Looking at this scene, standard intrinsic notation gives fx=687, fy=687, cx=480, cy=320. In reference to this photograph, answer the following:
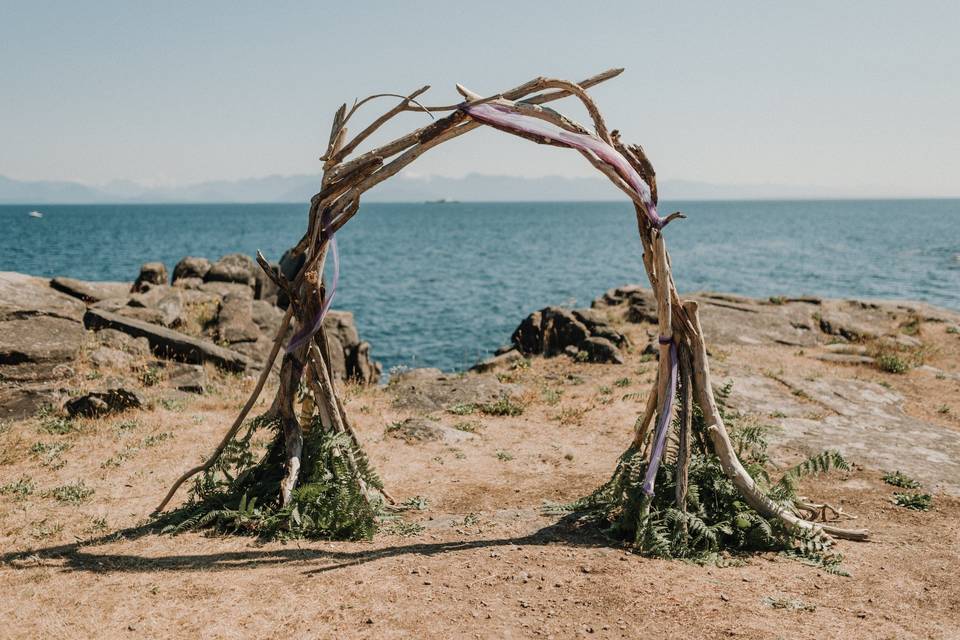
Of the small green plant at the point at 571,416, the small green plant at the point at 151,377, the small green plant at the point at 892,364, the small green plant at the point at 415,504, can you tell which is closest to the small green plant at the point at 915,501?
the small green plant at the point at 571,416

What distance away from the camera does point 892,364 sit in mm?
14594

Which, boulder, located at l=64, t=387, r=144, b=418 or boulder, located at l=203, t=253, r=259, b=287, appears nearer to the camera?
boulder, located at l=64, t=387, r=144, b=418

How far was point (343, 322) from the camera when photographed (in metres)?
19.5

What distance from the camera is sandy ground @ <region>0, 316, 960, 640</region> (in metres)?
5.12

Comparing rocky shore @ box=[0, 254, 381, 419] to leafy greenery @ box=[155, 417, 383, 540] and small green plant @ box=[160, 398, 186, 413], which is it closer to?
small green plant @ box=[160, 398, 186, 413]

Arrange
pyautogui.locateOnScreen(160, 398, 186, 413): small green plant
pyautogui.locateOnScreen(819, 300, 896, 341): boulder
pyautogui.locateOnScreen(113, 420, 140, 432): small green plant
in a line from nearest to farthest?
pyautogui.locateOnScreen(113, 420, 140, 432): small green plant, pyautogui.locateOnScreen(160, 398, 186, 413): small green plant, pyautogui.locateOnScreen(819, 300, 896, 341): boulder

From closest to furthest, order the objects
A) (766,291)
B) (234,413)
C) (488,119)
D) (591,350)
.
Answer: (488,119) → (234,413) → (591,350) → (766,291)

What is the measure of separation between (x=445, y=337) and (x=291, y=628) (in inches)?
1019

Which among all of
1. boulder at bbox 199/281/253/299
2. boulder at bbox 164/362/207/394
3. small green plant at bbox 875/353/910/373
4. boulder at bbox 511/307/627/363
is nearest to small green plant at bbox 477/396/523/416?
boulder at bbox 511/307/627/363

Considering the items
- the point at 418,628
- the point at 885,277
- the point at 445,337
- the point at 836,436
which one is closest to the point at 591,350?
the point at 836,436

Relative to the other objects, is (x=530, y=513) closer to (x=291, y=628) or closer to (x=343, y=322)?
(x=291, y=628)

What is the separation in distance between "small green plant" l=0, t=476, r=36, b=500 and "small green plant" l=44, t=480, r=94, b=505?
9.3 inches

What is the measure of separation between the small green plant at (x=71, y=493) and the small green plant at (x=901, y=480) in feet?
31.5

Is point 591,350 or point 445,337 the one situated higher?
point 591,350
